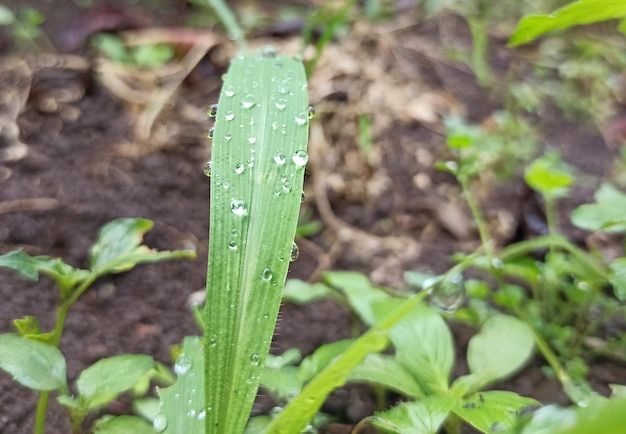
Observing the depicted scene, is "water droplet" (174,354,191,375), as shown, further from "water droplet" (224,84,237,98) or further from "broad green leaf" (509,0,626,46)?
"broad green leaf" (509,0,626,46)

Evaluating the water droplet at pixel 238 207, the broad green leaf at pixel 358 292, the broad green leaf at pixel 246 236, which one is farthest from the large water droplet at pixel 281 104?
the broad green leaf at pixel 358 292

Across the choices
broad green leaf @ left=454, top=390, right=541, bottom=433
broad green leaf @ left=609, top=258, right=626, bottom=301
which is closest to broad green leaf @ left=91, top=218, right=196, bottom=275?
broad green leaf @ left=454, top=390, right=541, bottom=433

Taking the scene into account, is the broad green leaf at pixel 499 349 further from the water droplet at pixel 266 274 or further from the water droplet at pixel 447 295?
the water droplet at pixel 266 274

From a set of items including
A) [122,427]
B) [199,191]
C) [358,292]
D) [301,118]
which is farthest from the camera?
[199,191]

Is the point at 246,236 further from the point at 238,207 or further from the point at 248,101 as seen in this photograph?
the point at 248,101

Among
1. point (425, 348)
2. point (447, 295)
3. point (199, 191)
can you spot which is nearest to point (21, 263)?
point (425, 348)
